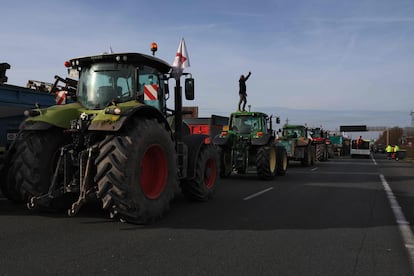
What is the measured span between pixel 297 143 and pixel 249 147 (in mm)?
8351

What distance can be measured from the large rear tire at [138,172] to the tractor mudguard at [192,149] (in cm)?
136

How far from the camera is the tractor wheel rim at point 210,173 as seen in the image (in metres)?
8.90

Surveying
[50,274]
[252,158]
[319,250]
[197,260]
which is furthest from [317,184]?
[50,274]

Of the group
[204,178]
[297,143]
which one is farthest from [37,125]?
[297,143]

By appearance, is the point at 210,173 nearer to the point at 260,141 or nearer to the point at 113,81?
the point at 113,81

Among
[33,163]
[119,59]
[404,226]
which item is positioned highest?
[119,59]

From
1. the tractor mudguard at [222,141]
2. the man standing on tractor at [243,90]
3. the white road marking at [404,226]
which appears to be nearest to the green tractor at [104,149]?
the white road marking at [404,226]

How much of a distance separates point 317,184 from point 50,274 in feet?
33.9

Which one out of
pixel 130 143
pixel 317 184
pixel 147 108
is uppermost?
pixel 147 108

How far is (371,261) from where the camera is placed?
471 cm

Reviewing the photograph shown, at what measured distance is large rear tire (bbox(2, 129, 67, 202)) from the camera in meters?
6.36

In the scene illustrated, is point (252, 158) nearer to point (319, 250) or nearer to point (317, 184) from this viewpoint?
point (317, 184)

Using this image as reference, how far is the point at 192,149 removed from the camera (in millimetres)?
8227

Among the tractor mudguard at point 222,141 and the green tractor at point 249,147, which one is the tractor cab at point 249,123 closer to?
the green tractor at point 249,147
